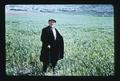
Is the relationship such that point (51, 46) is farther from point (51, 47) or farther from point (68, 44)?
Answer: point (68, 44)

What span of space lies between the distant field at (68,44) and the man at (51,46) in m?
A: 0.05

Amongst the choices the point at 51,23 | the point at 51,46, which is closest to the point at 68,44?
the point at 51,46

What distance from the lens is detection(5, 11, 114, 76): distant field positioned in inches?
144

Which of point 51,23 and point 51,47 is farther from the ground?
point 51,23

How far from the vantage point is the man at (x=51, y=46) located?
12.0ft

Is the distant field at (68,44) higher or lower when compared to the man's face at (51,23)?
lower

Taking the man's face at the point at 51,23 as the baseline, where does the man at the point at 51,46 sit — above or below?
below

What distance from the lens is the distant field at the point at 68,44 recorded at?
365 cm

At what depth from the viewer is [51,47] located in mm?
3662

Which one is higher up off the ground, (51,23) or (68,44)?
(51,23)

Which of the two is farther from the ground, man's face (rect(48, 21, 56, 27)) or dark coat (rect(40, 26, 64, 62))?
man's face (rect(48, 21, 56, 27))

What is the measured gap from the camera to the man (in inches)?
144

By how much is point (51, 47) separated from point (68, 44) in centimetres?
19
